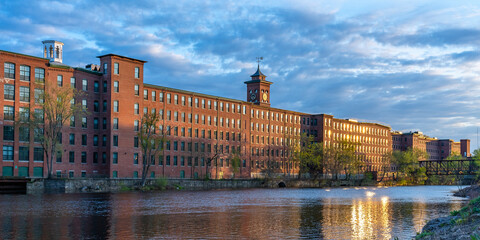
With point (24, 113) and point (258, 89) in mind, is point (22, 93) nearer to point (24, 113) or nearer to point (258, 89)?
point (24, 113)

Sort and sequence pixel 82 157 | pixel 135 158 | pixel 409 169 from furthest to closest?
pixel 409 169 → pixel 135 158 → pixel 82 157

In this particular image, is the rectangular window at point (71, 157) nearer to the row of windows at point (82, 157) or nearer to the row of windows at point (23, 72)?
the row of windows at point (82, 157)

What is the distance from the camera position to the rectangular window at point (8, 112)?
87000 mm

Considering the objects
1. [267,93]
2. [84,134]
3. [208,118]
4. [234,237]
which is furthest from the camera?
[267,93]

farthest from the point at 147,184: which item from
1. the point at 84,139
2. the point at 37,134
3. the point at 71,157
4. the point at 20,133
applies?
the point at 20,133

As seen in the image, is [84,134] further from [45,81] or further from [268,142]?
[268,142]

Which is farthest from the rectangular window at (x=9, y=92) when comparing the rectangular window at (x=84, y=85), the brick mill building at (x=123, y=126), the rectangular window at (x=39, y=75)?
the rectangular window at (x=84, y=85)

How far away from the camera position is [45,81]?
298 feet

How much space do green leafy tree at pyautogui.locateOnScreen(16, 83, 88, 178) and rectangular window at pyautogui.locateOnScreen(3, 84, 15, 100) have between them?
12.8ft

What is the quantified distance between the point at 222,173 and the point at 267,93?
149 ft

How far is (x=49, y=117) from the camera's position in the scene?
266 ft

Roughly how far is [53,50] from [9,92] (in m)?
17.5

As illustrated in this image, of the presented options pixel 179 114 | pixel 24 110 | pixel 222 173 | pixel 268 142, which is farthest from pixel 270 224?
pixel 268 142

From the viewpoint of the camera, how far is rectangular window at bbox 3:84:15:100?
87.2 metres
